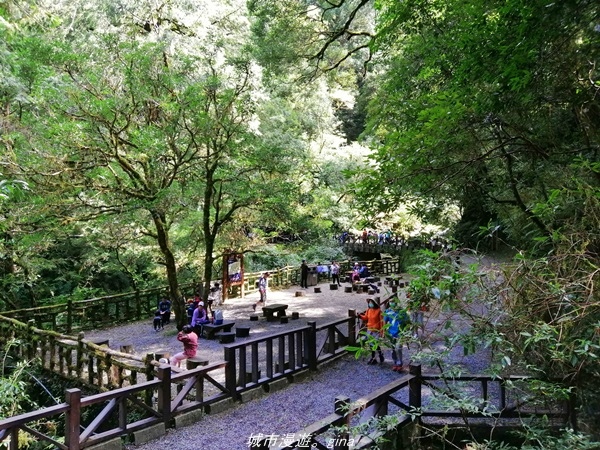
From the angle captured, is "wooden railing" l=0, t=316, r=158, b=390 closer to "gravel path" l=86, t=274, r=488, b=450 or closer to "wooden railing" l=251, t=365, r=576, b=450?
"gravel path" l=86, t=274, r=488, b=450

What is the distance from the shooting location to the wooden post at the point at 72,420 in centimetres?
483

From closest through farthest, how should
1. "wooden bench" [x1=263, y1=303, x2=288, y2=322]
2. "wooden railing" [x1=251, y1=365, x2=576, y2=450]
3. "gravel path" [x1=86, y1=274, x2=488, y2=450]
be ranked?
1. "wooden railing" [x1=251, y1=365, x2=576, y2=450]
2. "gravel path" [x1=86, y1=274, x2=488, y2=450]
3. "wooden bench" [x1=263, y1=303, x2=288, y2=322]

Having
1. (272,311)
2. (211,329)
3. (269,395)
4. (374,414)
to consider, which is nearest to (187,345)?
(269,395)

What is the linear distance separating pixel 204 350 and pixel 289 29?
926cm

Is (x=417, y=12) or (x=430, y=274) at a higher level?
(x=417, y=12)

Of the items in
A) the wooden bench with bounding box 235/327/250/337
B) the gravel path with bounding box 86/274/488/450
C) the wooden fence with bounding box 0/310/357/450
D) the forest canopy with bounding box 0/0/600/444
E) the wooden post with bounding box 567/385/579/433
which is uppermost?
the forest canopy with bounding box 0/0/600/444

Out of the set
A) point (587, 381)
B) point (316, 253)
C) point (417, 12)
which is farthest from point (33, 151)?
point (316, 253)

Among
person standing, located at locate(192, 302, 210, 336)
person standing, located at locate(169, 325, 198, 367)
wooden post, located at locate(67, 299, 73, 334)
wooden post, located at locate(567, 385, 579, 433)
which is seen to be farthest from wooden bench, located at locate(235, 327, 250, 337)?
wooden post, located at locate(567, 385, 579, 433)

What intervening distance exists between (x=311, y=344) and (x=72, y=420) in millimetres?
4267

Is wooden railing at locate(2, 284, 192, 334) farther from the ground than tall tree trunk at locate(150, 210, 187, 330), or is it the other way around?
tall tree trunk at locate(150, 210, 187, 330)

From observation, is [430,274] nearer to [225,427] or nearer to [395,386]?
[395,386]

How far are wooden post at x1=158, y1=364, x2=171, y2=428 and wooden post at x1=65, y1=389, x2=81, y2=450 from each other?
1157 millimetres

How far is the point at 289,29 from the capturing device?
40.2 feet

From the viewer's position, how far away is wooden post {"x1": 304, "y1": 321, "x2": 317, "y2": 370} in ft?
26.0
